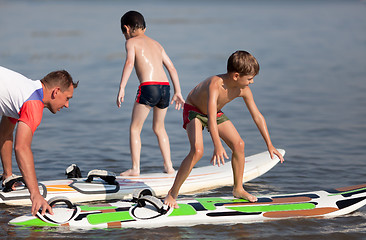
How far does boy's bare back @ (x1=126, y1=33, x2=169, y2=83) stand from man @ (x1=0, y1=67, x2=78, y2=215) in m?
1.64

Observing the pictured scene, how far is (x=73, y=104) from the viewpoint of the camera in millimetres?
12852

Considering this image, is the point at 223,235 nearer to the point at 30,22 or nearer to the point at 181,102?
the point at 181,102

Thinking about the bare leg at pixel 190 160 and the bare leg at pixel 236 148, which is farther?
the bare leg at pixel 236 148

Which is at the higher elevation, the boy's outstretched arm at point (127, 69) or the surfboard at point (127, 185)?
the boy's outstretched arm at point (127, 69)

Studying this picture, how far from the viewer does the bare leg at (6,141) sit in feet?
21.6

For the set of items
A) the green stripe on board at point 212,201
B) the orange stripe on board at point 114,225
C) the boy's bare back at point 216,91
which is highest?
the boy's bare back at point 216,91

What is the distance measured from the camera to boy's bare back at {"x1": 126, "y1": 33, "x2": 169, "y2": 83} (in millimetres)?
7344

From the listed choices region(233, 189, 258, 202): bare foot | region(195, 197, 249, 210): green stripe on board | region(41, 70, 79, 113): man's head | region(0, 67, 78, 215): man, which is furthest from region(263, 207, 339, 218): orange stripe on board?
region(41, 70, 79, 113): man's head

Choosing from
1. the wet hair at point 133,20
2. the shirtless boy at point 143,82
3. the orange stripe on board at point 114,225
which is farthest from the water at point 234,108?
the wet hair at point 133,20

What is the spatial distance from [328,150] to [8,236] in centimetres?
515

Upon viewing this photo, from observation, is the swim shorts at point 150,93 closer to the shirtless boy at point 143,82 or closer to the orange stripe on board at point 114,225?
the shirtless boy at point 143,82

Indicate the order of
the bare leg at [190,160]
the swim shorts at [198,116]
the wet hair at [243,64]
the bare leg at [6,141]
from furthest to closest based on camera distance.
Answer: the bare leg at [6,141], the swim shorts at [198,116], the bare leg at [190,160], the wet hair at [243,64]

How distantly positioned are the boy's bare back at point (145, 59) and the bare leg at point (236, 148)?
1460 millimetres

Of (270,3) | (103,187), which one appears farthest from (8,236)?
(270,3)
